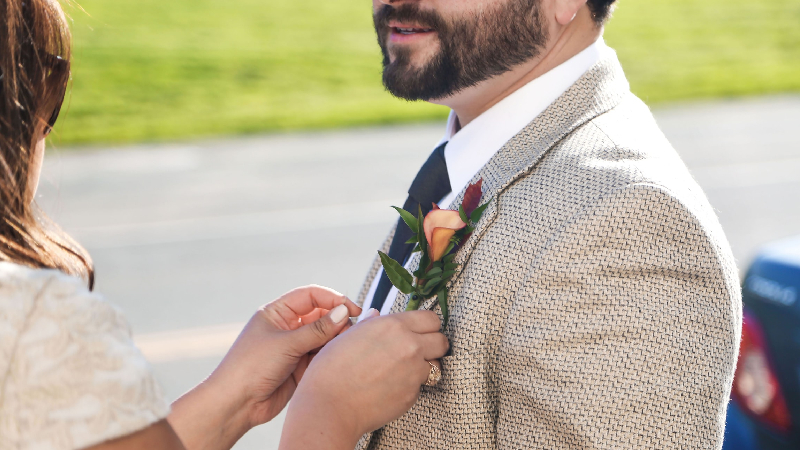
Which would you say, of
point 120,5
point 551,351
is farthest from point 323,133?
point 551,351

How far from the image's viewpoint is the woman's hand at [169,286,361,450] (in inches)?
74.2

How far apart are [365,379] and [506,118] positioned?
2.21 ft

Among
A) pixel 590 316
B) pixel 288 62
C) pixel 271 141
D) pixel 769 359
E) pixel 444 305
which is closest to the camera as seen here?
pixel 590 316

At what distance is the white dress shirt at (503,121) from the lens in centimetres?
183

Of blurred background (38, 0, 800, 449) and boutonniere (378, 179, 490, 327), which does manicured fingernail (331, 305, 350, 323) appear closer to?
boutonniere (378, 179, 490, 327)

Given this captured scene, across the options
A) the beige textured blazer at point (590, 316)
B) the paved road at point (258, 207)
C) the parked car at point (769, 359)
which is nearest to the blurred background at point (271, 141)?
the paved road at point (258, 207)

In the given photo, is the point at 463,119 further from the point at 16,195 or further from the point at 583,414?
the point at 16,195

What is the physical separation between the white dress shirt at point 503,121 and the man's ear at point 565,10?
79mm

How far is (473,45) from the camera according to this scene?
1824 mm

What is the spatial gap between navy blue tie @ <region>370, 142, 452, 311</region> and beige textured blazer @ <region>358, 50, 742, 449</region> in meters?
0.28

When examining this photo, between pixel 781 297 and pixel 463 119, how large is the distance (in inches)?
51.3

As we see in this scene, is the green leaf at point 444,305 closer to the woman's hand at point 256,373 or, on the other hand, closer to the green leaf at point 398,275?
the green leaf at point 398,275

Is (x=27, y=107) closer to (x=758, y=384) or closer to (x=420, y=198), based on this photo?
(x=420, y=198)

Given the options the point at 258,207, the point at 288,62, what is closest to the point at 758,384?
the point at 258,207
